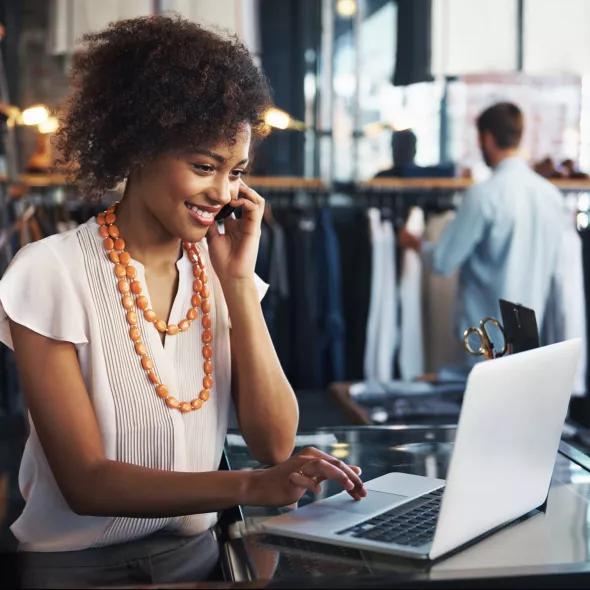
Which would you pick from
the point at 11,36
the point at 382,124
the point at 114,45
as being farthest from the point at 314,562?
the point at 11,36

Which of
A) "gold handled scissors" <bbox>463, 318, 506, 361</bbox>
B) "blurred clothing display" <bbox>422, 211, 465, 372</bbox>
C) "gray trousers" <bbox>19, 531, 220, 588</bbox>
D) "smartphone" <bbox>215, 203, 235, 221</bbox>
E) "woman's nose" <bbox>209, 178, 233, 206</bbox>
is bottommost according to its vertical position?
"blurred clothing display" <bbox>422, 211, 465, 372</bbox>

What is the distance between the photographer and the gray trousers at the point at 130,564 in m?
1.25

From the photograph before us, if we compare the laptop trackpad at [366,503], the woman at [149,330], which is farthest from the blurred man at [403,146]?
the laptop trackpad at [366,503]

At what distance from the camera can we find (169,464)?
157 cm

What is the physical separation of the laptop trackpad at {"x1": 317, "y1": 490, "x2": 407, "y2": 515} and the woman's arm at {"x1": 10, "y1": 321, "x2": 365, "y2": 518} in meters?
0.02

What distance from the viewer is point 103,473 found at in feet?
4.65

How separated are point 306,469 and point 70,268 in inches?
20.2

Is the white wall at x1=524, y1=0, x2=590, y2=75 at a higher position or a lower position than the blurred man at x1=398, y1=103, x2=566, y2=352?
higher

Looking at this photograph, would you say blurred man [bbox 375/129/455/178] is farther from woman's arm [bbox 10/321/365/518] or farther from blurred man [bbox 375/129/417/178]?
woman's arm [bbox 10/321/365/518]

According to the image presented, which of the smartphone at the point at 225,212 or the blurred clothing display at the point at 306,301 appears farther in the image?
the blurred clothing display at the point at 306,301

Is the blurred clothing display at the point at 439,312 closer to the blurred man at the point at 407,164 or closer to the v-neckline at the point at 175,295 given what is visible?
the blurred man at the point at 407,164

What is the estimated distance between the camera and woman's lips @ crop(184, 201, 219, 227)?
5.26ft

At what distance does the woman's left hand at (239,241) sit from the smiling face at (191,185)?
132mm

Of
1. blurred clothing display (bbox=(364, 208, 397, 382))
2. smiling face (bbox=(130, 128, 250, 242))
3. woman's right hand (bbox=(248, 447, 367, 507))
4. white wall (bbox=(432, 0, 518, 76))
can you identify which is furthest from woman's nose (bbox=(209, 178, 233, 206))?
white wall (bbox=(432, 0, 518, 76))
